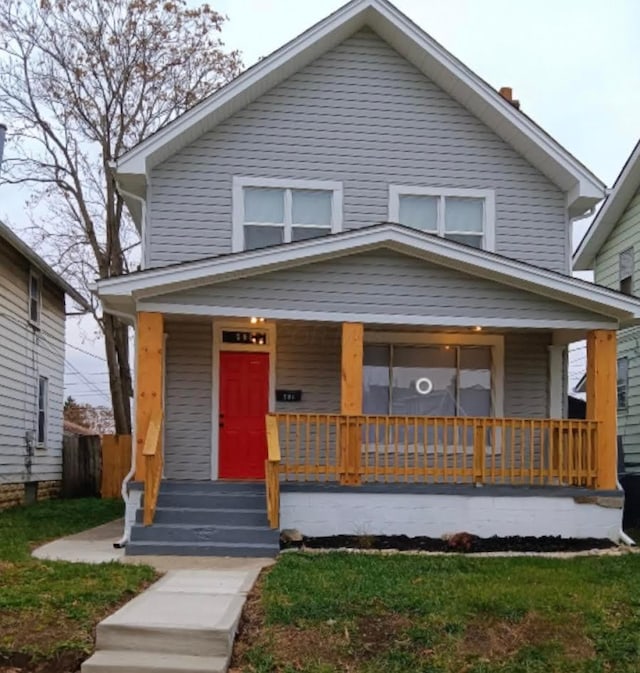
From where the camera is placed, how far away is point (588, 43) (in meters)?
22.2

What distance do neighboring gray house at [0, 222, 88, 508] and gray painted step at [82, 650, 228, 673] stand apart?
10.1 meters

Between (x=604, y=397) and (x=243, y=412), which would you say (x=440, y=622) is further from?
(x=243, y=412)

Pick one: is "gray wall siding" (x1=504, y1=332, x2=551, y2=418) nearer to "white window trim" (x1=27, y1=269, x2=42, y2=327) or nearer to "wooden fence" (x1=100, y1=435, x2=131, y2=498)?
"white window trim" (x1=27, y1=269, x2=42, y2=327)

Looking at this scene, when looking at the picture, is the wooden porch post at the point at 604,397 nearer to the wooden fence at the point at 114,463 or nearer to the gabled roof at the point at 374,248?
the gabled roof at the point at 374,248

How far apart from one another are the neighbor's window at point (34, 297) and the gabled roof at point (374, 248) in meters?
7.09

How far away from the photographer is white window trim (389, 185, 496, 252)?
13.1m

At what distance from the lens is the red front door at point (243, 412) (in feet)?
Answer: 41.9

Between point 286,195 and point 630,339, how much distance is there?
24.4 feet

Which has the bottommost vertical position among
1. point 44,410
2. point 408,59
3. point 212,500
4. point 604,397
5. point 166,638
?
point 166,638

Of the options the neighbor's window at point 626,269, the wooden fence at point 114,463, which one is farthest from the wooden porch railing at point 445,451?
the wooden fence at point 114,463

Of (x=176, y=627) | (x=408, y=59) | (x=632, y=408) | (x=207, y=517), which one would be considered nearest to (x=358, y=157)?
(x=408, y=59)

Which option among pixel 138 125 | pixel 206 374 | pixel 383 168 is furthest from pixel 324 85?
pixel 138 125

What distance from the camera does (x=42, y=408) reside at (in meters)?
19.1

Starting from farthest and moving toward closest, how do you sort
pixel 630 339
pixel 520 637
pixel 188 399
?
pixel 630 339, pixel 188 399, pixel 520 637
